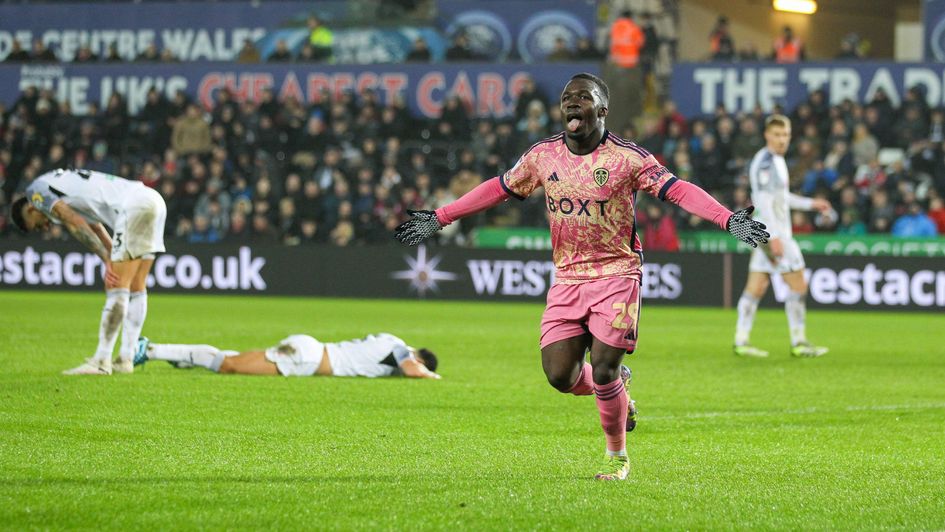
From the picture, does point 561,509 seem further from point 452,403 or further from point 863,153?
point 863,153

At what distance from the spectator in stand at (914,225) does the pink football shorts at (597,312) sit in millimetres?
17266

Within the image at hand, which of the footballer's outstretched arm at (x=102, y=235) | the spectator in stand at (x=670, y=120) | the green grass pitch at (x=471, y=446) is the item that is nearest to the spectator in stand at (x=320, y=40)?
the spectator in stand at (x=670, y=120)

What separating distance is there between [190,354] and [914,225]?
49.6 feet

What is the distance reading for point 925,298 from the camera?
2297 cm

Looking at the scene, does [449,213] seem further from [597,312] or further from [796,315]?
[796,315]

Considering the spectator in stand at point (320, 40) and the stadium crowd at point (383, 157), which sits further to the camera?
the spectator in stand at point (320, 40)

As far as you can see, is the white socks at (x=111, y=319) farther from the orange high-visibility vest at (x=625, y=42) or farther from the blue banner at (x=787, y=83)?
the orange high-visibility vest at (x=625, y=42)

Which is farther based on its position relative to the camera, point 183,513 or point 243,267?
point 243,267

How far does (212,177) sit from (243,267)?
2922 millimetres

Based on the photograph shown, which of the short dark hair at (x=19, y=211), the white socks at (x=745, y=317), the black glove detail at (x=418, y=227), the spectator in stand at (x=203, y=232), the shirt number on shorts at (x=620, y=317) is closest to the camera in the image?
the shirt number on shorts at (x=620, y=317)

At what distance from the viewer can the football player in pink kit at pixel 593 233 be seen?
7.36 m

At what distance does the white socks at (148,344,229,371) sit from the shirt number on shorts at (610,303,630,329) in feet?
19.2

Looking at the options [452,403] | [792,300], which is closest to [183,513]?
[452,403]

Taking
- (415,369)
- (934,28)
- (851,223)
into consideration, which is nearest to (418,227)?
(415,369)
